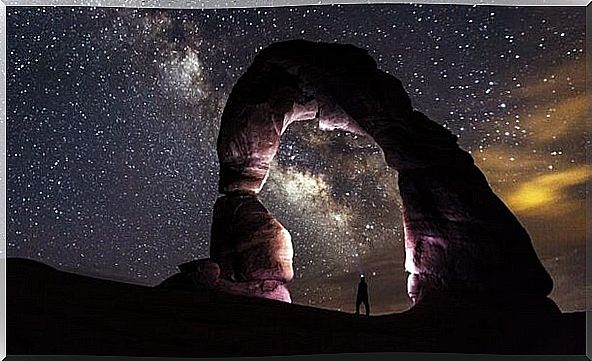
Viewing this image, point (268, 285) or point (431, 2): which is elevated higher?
point (431, 2)

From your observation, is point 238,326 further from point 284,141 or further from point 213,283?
point 284,141

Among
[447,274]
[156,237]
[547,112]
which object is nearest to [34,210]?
[156,237]

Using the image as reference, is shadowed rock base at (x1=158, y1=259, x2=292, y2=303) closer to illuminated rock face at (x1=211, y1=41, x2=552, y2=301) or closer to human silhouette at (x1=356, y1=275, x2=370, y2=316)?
illuminated rock face at (x1=211, y1=41, x2=552, y2=301)

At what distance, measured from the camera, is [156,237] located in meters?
2.84

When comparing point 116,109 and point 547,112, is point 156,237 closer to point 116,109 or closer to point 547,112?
point 116,109

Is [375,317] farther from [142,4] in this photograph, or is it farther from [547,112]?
[142,4]

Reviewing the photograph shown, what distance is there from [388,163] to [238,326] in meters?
0.88

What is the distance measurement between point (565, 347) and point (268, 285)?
1193 mm

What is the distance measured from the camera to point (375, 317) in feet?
9.15

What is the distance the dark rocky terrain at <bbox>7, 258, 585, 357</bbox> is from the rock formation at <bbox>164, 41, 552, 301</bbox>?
96mm

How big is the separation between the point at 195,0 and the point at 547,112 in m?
1.47

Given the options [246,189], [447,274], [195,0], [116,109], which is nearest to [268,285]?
[246,189]

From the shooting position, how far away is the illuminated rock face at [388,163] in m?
2.83

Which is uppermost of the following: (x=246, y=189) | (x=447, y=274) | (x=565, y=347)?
(x=246, y=189)
